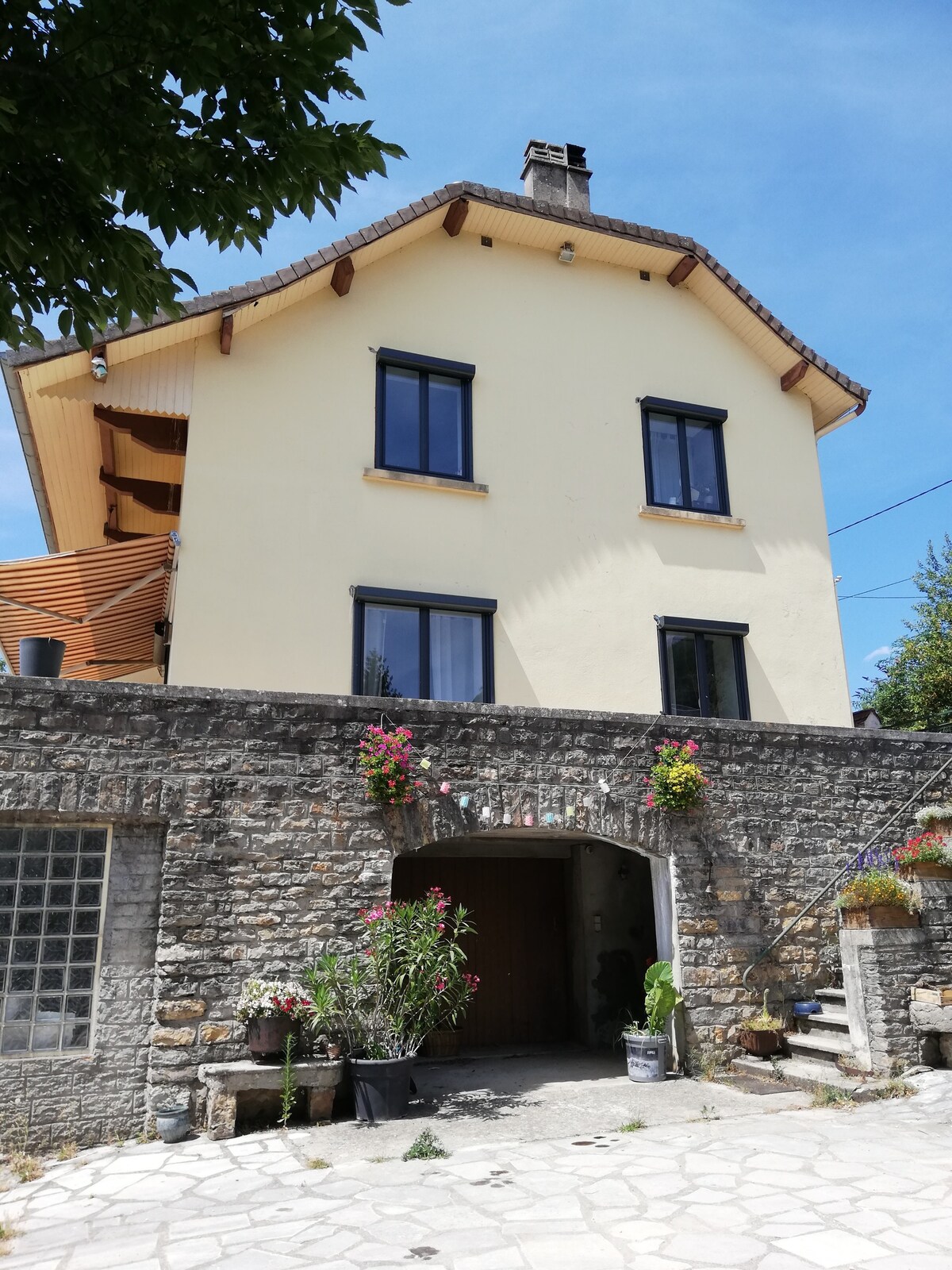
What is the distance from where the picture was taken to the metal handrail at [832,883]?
10055 mm

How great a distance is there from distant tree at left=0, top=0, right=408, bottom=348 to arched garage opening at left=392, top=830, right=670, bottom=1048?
8.94m

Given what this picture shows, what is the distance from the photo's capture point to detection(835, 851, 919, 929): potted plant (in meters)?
9.45

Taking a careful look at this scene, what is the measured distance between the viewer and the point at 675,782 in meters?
9.97

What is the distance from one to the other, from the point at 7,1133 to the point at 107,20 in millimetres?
7482

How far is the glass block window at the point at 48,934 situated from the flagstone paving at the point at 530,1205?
1.06 metres

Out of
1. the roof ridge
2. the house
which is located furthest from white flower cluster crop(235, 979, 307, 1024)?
the roof ridge

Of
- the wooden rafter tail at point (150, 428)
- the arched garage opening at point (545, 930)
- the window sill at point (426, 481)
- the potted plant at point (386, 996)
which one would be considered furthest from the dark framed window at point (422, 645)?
the potted plant at point (386, 996)

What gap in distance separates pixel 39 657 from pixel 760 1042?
Result: 7850mm

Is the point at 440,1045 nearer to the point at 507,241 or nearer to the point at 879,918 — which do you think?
the point at 879,918

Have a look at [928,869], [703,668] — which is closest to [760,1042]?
[928,869]

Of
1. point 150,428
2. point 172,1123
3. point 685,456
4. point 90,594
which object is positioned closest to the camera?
point 172,1123

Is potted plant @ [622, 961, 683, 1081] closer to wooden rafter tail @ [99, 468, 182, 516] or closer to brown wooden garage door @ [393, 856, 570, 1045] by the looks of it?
brown wooden garage door @ [393, 856, 570, 1045]

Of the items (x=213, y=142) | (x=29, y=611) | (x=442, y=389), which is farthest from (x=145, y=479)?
(x=213, y=142)

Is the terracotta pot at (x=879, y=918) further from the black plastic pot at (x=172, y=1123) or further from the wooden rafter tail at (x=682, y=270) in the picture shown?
the wooden rafter tail at (x=682, y=270)
